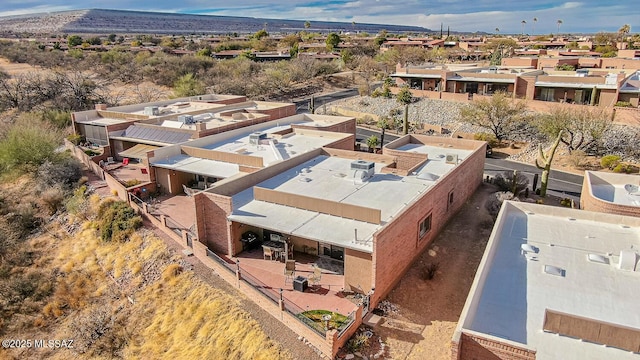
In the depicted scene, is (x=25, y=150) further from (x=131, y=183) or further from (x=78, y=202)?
(x=131, y=183)

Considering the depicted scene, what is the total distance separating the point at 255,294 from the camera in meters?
21.1

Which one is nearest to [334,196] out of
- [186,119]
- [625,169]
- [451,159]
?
[451,159]

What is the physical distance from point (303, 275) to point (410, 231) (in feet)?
19.2

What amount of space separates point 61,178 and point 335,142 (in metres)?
23.7

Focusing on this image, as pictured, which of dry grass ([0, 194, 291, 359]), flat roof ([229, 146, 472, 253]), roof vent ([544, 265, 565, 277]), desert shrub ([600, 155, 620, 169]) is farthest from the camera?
desert shrub ([600, 155, 620, 169])

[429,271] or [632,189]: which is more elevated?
[632,189]

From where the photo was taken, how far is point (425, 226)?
2473 cm

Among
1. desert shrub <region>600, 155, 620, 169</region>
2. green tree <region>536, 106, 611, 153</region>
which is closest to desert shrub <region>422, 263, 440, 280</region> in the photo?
desert shrub <region>600, 155, 620, 169</region>

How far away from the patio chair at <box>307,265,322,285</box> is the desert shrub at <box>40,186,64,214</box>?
24.7 meters

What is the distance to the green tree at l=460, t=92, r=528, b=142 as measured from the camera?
154 ft

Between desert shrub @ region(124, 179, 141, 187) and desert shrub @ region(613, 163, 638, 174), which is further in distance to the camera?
desert shrub @ region(613, 163, 638, 174)

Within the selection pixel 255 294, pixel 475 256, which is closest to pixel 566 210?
pixel 475 256

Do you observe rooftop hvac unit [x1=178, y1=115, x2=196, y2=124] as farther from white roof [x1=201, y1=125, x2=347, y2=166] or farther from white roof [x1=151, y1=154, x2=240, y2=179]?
white roof [x1=151, y1=154, x2=240, y2=179]

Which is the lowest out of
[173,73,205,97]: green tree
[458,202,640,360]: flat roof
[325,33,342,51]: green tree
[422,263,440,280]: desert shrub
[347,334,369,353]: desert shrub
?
[347,334,369,353]: desert shrub
